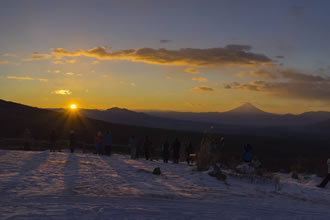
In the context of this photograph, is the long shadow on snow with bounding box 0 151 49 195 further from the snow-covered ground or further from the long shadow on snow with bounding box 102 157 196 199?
the long shadow on snow with bounding box 102 157 196 199

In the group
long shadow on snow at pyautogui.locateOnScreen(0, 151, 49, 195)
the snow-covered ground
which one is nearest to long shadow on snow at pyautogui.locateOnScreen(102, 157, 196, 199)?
the snow-covered ground

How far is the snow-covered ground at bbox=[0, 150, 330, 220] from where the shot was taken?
7.02 meters

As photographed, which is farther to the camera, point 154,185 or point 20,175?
point 20,175

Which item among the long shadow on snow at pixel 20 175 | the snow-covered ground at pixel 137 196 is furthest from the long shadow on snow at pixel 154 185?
the long shadow on snow at pixel 20 175

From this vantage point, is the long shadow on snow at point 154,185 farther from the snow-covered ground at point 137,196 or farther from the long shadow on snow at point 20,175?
the long shadow on snow at point 20,175

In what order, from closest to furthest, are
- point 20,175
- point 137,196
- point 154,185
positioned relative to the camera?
point 137,196 → point 154,185 → point 20,175

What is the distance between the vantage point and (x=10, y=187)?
8812mm

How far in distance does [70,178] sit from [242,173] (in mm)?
7290

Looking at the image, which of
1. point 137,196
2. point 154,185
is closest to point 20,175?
point 154,185

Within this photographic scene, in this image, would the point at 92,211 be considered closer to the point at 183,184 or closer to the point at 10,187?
the point at 10,187

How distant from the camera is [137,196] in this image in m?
8.75

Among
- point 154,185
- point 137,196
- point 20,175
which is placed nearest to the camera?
point 137,196

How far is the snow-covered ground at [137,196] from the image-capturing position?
7.02 meters

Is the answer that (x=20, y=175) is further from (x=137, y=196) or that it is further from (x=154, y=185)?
(x=137, y=196)
